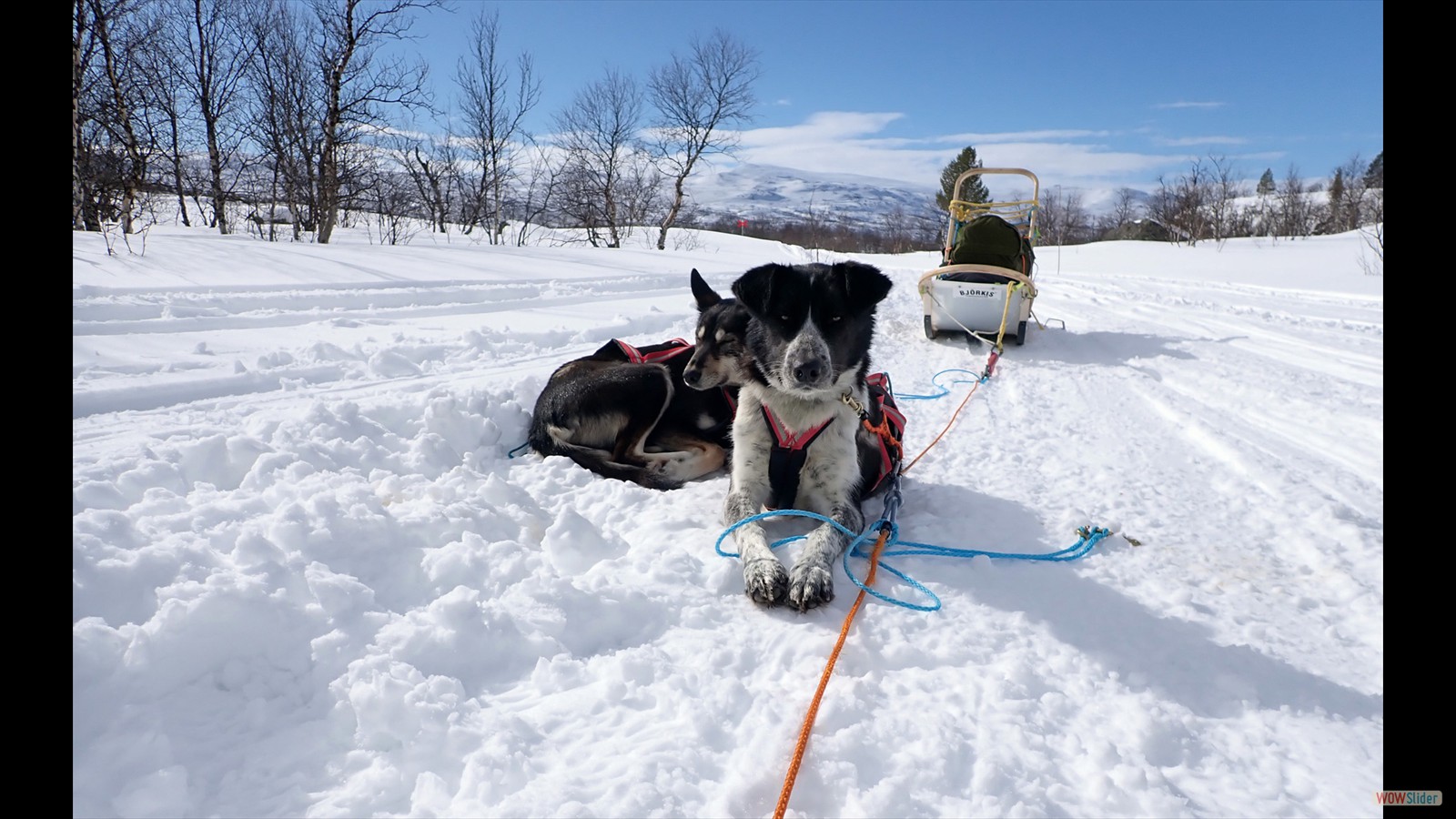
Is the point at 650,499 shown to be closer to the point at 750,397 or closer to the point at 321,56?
the point at 750,397

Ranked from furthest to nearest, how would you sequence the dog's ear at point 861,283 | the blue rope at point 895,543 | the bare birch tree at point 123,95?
1. the bare birch tree at point 123,95
2. the dog's ear at point 861,283
3. the blue rope at point 895,543

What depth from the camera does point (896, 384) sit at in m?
6.01

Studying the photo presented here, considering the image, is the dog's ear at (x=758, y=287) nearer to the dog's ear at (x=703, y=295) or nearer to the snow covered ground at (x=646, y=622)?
the snow covered ground at (x=646, y=622)

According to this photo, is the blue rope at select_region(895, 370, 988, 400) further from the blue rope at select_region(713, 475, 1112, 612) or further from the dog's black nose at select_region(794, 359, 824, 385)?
the dog's black nose at select_region(794, 359, 824, 385)

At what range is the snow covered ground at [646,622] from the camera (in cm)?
152

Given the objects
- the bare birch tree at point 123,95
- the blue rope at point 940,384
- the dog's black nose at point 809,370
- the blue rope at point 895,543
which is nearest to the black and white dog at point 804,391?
the dog's black nose at point 809,370

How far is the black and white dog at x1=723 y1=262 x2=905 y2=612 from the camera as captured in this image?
9.80 feet

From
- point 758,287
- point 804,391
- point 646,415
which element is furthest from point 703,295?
point 804,391

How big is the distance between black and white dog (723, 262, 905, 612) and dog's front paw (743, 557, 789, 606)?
0.54m

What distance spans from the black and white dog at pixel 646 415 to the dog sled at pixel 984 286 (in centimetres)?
398

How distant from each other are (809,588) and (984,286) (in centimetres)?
585

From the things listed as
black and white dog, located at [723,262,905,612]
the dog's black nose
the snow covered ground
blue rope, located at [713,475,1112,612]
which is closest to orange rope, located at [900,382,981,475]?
the snow covered ground

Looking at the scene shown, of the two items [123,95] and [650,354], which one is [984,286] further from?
[123,95]

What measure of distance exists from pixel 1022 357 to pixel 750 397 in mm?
4567
